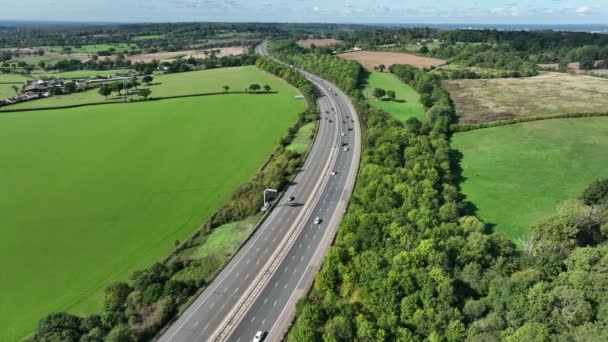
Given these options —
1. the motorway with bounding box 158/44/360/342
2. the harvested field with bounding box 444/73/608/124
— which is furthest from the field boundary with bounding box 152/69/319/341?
the harvested field with bounding box 444/73/608/124

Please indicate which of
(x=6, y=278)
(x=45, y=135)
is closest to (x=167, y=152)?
(x=45, y=135)

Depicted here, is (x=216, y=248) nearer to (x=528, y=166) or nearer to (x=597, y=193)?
(x=597, y=193)

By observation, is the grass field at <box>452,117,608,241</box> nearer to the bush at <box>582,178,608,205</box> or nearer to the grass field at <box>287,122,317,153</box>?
the bush at <box>582,178,608,205</box>

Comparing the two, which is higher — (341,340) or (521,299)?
(521,299)

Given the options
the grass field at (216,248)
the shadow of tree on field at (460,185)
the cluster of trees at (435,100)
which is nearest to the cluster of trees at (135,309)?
the grass field at (216,248)

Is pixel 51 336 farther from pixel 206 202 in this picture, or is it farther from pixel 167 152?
pixel 167 152

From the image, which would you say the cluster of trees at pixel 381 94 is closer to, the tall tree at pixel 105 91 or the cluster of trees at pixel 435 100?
the cluster of trees at pixel 435 100
